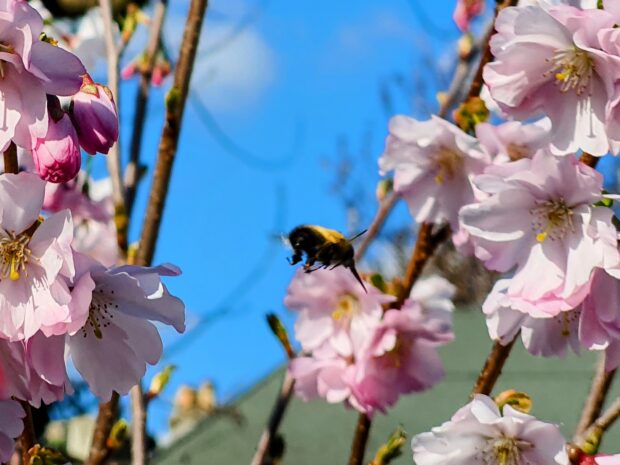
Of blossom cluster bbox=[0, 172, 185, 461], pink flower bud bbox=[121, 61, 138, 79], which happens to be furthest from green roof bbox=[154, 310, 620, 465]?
blossom cluster bbox=[0, 172, 185, 461]

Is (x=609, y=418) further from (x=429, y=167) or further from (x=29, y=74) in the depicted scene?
(x=29, y=74)

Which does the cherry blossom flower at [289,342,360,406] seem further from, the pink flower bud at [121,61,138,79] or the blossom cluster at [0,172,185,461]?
the pink flower bud at [121,61,138,79]

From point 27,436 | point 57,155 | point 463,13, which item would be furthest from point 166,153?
point 463,13

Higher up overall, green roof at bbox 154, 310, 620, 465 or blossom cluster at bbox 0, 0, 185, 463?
blossom cluster at bbox 0, 0, 185, 463

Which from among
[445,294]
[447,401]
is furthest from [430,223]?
[447,401]

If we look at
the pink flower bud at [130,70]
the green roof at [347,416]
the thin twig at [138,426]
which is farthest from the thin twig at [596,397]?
the green roof at [347,416]

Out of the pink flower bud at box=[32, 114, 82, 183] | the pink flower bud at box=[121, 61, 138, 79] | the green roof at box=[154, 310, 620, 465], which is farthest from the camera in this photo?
the green roof at box=[154, 310, 620, 465]

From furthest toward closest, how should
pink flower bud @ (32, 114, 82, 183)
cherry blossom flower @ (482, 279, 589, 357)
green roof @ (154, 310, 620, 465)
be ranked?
green roof @ (154, 310, 620, 465), cherry blossom flower @ (482, 279, 589, 357), pink flower bud @ (32, 114, 82, 183)
